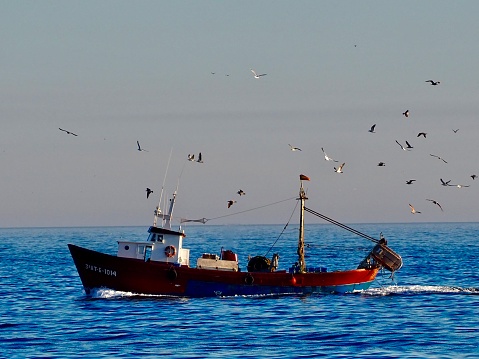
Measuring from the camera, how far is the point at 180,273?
2288 inches

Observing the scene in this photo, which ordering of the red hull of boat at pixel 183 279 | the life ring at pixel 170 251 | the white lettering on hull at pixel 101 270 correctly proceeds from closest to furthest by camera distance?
1. the red hull of boat at pixel 183 279
2. the life ring at pixel 170 251
3. the white lettering on hull at pixel 101 270

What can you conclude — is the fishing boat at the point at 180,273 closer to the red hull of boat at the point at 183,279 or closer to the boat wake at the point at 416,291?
the red hull of boat at the point at 183,279

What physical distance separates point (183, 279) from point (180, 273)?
1.49ft

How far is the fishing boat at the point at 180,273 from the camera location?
58.2m

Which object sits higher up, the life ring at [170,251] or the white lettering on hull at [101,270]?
the life ring at [170,251]

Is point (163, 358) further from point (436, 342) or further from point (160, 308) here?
point (160, 308)

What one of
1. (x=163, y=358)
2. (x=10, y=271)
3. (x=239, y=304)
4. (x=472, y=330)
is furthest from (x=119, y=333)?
(x=10, y=271)

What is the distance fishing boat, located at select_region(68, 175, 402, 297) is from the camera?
58.2m

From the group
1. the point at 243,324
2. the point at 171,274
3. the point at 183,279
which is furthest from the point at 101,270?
the point at 243,324

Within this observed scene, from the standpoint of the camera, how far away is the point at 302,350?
38844mm

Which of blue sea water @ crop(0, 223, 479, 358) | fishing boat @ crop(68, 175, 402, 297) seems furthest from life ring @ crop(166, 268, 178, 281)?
blue sea water @ crop(0, 223, 479, 358)

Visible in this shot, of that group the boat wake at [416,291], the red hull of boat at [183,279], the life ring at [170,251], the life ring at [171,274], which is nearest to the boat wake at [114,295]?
the red hull of boat at [183,279]

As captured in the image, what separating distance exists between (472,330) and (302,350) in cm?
1015

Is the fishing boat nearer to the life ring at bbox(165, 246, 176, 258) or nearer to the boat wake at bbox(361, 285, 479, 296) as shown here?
the life ring at bbox(165, 246, 176, 258)
